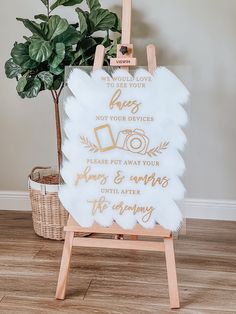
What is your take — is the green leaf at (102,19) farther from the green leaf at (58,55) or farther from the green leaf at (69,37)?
the green leaf at (58,55)

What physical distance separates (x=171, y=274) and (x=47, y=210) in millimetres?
867

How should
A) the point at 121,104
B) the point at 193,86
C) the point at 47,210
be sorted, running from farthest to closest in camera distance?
the point at 193,86
the point at 47,210
the point at 121,104

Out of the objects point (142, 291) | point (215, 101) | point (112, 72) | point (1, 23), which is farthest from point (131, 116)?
point (1, 23)

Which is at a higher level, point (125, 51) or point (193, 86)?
point (125, 51)

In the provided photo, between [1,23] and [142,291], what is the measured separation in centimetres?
175

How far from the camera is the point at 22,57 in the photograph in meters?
1.96

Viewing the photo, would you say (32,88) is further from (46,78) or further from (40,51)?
(40,51)

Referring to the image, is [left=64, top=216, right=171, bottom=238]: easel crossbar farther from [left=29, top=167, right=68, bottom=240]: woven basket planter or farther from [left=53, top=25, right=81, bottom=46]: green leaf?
[left=53, top=25, right=81, bottom=46]: green leaf

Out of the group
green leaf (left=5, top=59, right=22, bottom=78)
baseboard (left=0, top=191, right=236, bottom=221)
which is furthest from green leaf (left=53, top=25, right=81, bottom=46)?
baseboard (left=0, top=191, right=236, bottom=221)

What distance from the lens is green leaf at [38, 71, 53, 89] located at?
195cm

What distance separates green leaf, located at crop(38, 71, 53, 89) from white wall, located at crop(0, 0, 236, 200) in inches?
21.6

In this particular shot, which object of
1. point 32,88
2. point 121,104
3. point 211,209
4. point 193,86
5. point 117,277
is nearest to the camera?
point 121,104

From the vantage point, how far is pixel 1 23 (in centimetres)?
245

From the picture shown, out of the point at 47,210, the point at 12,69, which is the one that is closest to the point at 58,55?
the point at 12,69
